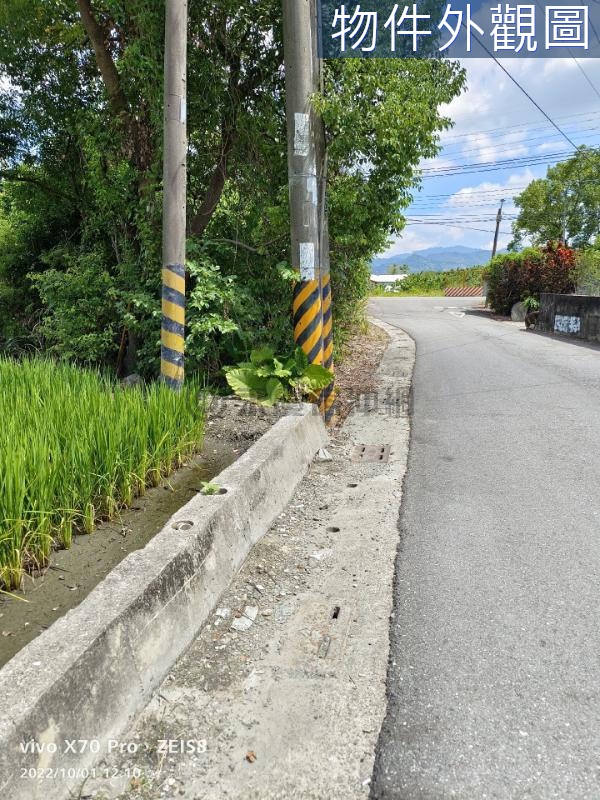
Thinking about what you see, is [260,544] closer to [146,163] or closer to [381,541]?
[381,541]

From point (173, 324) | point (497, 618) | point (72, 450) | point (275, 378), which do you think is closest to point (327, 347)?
point (275, 378)

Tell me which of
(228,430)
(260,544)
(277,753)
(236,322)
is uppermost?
(236,322)

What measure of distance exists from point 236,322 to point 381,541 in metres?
3.50

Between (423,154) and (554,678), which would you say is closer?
(554,678)

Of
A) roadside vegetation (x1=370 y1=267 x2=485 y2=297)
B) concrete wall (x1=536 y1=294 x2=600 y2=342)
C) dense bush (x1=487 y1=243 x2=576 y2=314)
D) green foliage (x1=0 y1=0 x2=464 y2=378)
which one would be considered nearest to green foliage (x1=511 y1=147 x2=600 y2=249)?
roadside vegetation (x1=370 y1=267 x2=485 y2=297)

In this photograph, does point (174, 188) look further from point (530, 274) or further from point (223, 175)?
point (530, 274)

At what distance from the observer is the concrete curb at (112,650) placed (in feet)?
5.76

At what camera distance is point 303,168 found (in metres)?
5.91

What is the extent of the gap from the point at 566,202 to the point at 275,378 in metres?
39.4

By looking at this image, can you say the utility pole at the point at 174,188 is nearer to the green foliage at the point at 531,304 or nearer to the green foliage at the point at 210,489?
the green foliage at the point at 210,489

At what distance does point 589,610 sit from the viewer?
286 cm

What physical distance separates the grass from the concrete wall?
12.6 m

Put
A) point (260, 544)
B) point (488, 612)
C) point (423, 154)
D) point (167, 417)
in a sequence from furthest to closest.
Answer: point (423, 154)
point (167, 417)
point (260, 544)
point (488, 612)

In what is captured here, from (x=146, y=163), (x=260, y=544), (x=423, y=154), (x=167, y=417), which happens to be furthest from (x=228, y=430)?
(x=146, y=163)
